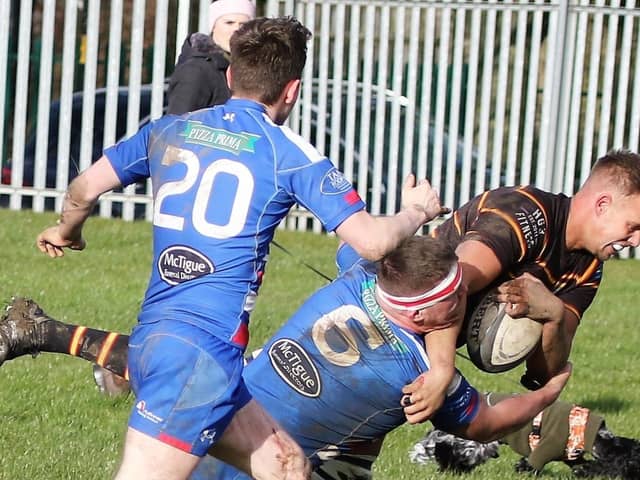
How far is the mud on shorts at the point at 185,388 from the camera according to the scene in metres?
4.19

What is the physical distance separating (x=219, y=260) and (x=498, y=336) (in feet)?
3.46

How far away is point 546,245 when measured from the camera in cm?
493

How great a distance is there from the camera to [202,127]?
4395 millimetres

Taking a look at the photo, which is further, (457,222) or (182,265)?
(457,222)

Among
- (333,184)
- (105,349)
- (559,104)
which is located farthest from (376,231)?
(559,104)

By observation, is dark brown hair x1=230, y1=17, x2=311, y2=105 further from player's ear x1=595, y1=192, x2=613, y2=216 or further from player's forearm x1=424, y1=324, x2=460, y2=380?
player's ear x1=595, y1=192, x2=613, y2=216

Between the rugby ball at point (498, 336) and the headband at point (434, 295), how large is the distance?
14.0 inches

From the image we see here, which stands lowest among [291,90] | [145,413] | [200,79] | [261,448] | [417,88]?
[261,448]

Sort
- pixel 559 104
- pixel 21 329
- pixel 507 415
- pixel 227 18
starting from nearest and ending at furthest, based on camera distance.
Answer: pixel 507 415, pixel 21 329, pixel 227 18, pixel 559 104

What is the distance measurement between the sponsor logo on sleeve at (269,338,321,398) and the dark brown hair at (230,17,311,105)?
32.5 inches

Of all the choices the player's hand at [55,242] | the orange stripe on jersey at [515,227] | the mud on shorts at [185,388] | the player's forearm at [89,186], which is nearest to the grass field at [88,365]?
the player's hand at [55,242]

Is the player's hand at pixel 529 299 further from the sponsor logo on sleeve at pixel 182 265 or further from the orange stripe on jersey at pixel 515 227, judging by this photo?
the sponsor logo on sleeve at pixel 182 265

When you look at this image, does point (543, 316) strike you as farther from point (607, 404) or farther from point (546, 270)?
point (607, 404)

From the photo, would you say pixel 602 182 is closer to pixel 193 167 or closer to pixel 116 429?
pixel 193 167
